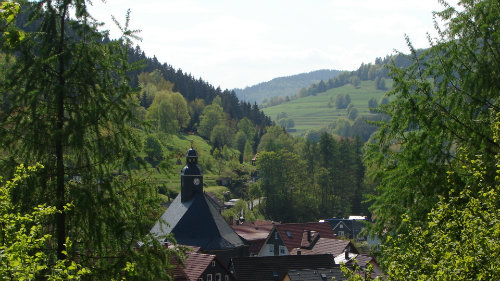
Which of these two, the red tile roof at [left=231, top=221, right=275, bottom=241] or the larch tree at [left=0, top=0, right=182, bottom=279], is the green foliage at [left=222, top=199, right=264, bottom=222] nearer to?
the red tile roof at [left=231, top=221, right=275, bottom=241]

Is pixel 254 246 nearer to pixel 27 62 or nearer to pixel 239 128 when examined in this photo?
pixel 27 62

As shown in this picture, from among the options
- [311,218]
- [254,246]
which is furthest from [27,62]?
[311,218]

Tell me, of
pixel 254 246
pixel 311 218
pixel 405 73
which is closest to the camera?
pixel 405 73

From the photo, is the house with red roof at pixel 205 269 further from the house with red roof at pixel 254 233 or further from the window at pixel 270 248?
the window at pixel 270 248

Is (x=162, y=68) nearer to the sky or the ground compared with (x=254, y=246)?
nearer to the sky

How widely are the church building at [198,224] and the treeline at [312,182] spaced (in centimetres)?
2963

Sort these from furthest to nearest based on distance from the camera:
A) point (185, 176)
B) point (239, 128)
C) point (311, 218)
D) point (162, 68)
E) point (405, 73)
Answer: point (162, 68), point (239, 128), point (311, 218), point (185, 176), point (405, 73)

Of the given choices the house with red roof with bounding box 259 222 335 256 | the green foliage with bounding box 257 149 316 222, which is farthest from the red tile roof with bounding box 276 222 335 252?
the green foliage with bounding box 257 149 316 222

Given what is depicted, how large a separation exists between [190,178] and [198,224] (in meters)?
4.47

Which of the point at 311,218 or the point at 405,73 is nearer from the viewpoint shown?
the point at 405,73

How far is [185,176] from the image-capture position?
60.8 metres

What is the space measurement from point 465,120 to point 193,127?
140m

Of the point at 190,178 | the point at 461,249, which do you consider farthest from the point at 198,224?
the point at 461,249

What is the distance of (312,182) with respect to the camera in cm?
9969
